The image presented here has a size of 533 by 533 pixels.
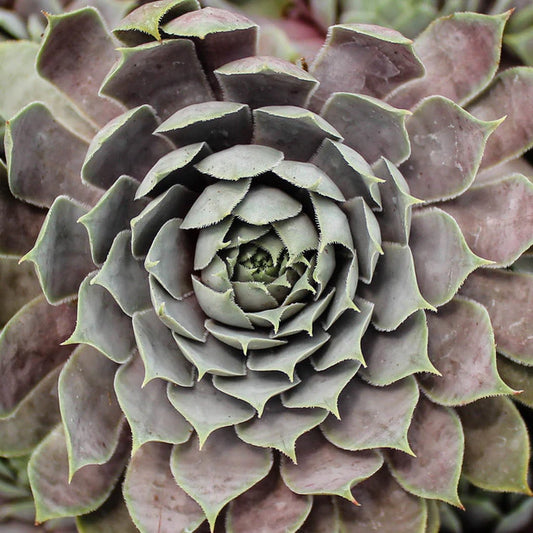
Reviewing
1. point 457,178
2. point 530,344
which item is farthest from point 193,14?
point 530,344

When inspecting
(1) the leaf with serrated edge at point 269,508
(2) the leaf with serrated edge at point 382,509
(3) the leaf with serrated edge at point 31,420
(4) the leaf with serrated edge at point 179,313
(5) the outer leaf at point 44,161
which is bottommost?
(2) the leaf with serrated edge at point 382,509

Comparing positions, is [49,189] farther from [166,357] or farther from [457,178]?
[457,178]

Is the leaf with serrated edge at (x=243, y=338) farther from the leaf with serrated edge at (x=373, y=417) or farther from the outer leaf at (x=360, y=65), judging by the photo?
the outer leaf at (x=360, y=65)

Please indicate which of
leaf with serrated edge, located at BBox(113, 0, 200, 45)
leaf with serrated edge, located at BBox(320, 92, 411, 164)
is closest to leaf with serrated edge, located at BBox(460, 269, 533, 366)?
leaf with serrated edge, located at BBox(320, 92, 411, 164)

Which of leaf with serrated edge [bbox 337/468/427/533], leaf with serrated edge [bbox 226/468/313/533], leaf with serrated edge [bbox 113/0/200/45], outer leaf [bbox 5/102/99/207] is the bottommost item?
leaf with serrated edge [bbox 337/468/427/533]

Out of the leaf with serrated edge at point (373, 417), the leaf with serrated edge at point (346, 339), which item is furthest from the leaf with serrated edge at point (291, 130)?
the leaf with serrated edge at point (373, 417)

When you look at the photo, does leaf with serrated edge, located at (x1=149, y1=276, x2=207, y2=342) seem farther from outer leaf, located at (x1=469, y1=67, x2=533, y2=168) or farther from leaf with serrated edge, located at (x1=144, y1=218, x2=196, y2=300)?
outer leaf, located at (x1=469, y1=67, x2=533, y2=168)

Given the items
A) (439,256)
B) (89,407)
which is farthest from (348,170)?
(89,407)
